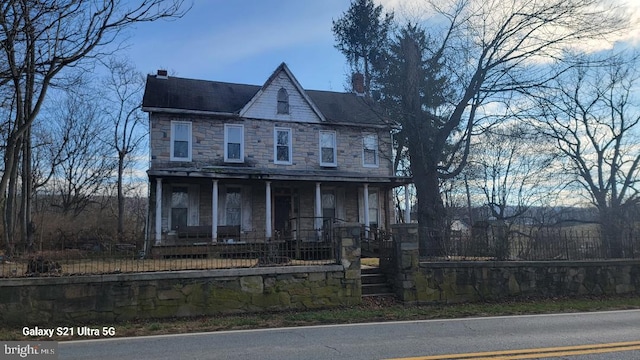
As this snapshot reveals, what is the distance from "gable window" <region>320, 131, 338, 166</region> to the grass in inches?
441

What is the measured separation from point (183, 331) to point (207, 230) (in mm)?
10271

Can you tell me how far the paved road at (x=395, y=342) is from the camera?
6281 millimetres

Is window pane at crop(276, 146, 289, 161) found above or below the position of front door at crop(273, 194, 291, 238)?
above

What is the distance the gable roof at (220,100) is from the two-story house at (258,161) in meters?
0.05

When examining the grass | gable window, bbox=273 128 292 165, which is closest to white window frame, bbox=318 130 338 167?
gable window, bbox=273 128 292 165

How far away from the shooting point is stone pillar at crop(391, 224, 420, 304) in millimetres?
10891

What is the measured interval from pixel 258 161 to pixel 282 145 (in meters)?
1.43

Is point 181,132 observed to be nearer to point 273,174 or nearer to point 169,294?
point 273,174

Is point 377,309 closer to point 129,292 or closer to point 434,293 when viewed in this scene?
point 434,293

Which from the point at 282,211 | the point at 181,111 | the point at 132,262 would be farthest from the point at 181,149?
the point at 132,262

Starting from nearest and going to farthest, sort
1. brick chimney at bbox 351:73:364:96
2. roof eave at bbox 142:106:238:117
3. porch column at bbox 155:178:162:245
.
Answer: porch column at bbox 155:178:162:245
roof eave at bbox 142:106:238:117
brick chimney at bbox 351:73:364:96

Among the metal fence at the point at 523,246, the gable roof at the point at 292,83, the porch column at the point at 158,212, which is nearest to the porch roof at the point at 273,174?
the porch column at the point at 158,212

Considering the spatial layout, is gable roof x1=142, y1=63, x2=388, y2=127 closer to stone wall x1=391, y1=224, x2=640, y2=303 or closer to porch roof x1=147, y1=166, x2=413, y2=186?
porch roof x1=147, y1=166, x2=413, y2=186

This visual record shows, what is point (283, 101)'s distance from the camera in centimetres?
2095
